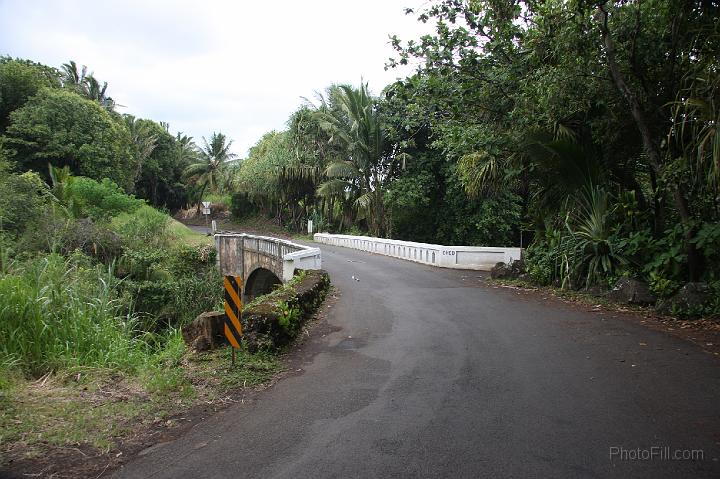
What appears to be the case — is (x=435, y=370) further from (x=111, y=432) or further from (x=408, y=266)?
(x=408, y=266)

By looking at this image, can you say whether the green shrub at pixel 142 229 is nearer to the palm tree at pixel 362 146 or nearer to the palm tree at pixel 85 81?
the palm tree at pixel 362 146

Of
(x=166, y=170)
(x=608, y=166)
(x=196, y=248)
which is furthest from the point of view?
(x=166, y=170)

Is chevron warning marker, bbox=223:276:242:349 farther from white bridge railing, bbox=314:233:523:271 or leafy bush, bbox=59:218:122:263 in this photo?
leafy bush, bbox=59:218:122:263

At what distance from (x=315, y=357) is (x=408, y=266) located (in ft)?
34.1

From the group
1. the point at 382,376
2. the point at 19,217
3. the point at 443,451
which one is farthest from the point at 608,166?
the point at 19,217

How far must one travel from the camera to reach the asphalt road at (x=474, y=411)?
344 centimetres

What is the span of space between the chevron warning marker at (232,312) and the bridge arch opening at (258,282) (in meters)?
14.0

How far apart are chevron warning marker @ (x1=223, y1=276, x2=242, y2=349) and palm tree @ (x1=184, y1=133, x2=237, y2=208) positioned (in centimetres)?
5200

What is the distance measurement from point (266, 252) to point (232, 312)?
12.8 meters

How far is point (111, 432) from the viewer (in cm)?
404

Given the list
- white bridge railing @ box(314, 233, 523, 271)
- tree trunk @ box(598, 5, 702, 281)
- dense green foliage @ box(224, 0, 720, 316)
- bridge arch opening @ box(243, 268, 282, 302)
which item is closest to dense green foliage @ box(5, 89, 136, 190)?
bridge arch opening @ box(243, 268, 282, 302)

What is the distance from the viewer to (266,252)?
732 inches

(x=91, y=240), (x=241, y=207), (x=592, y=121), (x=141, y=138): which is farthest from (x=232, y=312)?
(x=141, y=138)

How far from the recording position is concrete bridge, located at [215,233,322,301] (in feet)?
55.3
